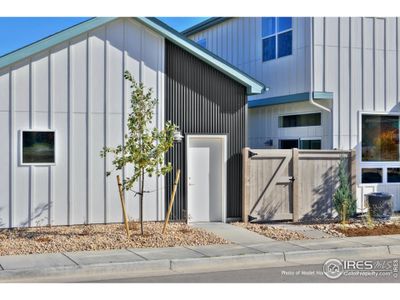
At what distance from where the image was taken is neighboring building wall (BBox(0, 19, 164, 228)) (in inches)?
525

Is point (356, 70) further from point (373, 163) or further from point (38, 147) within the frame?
point (38, 147)

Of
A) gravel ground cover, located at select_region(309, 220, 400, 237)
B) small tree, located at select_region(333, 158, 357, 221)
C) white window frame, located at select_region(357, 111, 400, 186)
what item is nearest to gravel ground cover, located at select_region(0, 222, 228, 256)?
gravel ground cover, located at select_region(309, 220, 400, 237)

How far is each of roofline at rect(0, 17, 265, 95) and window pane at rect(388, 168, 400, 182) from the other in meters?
5.08

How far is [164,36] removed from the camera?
14.7 meters

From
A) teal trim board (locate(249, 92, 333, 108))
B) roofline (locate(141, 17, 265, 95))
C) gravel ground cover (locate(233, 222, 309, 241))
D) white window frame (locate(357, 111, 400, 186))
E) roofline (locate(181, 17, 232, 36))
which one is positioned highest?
roofline (locate(181, 17, 232, 36))

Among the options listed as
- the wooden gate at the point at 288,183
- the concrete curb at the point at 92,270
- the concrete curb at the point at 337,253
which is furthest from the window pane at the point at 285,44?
the concrete curb at the point at 92,270

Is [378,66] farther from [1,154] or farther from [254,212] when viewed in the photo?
[1,154]

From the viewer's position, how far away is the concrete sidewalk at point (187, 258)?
9.69 metres

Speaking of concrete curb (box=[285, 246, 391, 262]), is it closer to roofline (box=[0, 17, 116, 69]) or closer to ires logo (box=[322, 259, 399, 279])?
ires logo (box=[322, 259, 399, 279])

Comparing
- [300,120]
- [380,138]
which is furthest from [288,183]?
[380,138]

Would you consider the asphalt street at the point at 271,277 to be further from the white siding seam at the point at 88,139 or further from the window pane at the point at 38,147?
the window pane at the point at 38,147

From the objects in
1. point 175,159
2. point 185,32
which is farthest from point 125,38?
point 185,32

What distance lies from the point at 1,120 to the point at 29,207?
80.8 inches

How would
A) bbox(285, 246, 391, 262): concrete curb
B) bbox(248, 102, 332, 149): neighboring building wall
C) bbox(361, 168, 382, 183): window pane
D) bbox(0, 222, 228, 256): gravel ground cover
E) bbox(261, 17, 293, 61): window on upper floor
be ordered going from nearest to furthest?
bbox(285, 246, 391, 262): concrete curb, bbox(0, 222, 228, 256): gravel ground cover, bbox(248, 102, 332, 149): neighboring building wall, bbox(361, 168, 382, 183): window pane, bbox(261, 17, 293, 61): window on upper floor
